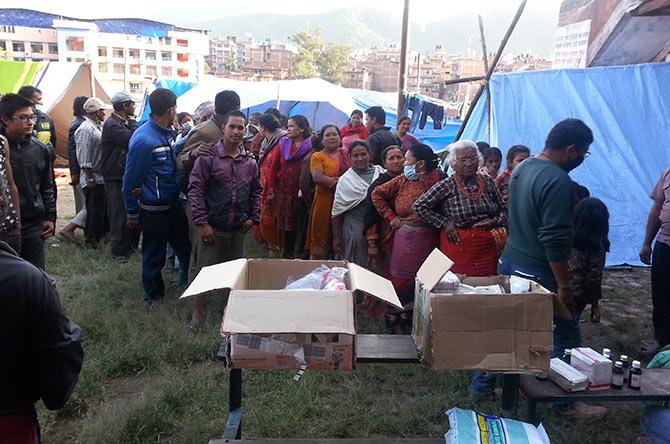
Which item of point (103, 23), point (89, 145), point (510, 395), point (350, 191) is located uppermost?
point (103, 23)

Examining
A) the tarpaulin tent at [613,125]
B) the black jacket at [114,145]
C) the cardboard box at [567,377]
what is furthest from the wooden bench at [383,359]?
the tarpaulin tent at [613,125]

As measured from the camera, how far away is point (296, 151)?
17.2 ft

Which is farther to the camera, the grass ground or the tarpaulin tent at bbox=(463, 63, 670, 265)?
the tarpaulin tent at bbox=(463, 63, 670, 265)

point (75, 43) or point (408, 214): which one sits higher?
point (75, 43)

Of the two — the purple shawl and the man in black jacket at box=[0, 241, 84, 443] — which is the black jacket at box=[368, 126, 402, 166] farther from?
the man in black jacket at box=[0, 241, 84, 443]

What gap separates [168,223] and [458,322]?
306cm

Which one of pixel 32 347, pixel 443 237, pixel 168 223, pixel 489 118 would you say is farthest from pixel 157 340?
pixel 489 118

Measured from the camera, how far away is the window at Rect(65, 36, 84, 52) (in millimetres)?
58381

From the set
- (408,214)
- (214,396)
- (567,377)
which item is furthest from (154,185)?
(567,377)

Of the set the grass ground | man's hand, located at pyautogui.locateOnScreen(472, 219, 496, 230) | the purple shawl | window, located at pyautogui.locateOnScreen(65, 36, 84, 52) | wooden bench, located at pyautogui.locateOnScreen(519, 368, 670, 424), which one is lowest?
the grass ground

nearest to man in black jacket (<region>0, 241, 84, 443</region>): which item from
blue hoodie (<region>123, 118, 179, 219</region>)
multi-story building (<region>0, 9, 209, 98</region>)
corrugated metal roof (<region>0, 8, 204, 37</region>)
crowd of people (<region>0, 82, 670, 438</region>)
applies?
crowd of people (<region>0, 82, 670, 438</region>)

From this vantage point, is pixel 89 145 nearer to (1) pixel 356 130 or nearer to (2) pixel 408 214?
(1) pixel 356 130

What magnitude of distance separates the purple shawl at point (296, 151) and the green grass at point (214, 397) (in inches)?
69.5

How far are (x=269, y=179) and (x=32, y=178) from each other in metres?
2.33
